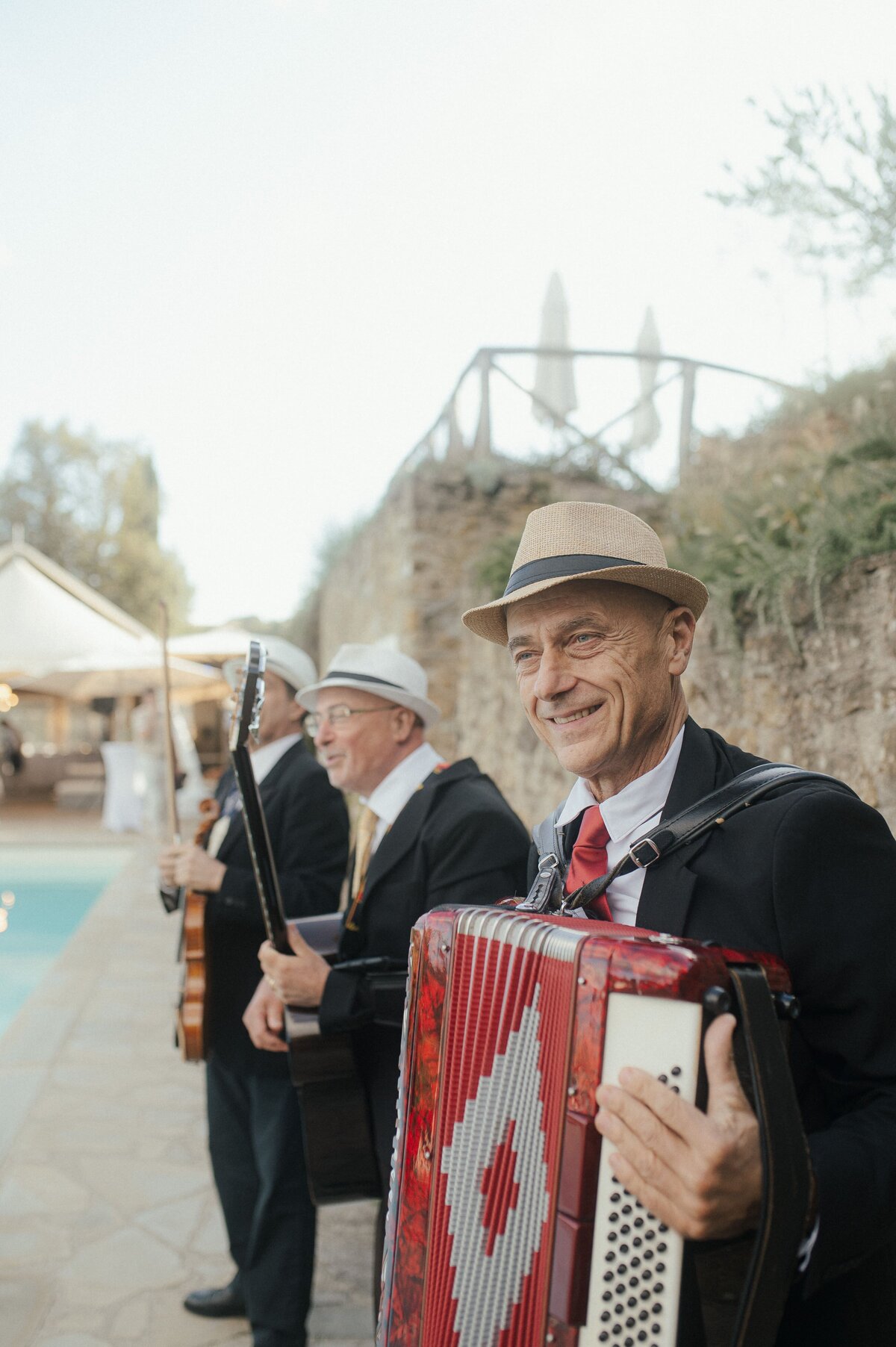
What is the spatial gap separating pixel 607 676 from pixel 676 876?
330 mm

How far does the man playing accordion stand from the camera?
3.59 feet

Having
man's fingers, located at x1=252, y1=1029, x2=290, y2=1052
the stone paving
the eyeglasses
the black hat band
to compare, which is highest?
the black hat band

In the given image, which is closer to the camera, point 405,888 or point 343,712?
point 405,888

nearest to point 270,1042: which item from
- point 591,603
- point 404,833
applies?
point 404,833

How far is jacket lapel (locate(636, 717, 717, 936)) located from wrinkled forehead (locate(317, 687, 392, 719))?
4.15 ft

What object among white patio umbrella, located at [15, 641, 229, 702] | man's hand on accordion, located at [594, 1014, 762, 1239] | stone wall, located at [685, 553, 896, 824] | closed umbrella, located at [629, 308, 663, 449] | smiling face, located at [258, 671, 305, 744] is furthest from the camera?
white patio umbrella, located at [15, 641, 229, 702]

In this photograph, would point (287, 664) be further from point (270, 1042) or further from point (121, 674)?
point (121, 674)

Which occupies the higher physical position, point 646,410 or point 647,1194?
point 646,410

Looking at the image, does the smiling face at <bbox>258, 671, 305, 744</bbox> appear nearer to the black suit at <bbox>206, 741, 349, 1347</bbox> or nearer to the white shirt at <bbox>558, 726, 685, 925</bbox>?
the black suit at <bbox>206, 741, 349, 1347</bbox>

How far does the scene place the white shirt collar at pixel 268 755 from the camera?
317 centimetres

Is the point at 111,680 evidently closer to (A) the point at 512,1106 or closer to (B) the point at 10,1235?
(B) the point at 10,1235

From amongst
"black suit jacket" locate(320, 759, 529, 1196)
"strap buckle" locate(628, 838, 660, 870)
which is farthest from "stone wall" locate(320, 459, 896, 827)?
"strap buckle" locate(628, 838, 660, 870)

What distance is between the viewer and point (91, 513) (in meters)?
31.3

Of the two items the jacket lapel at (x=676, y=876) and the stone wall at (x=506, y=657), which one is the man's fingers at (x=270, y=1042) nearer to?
the jacket lapel at (x=676, y=876)
